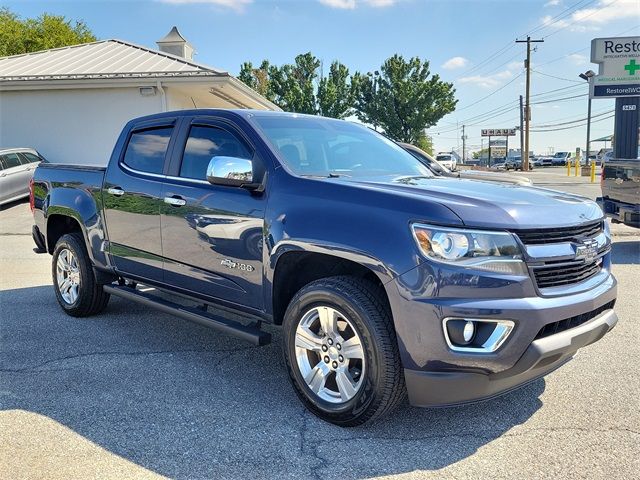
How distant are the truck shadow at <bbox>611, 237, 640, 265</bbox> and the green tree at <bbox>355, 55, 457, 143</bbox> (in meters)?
44.2

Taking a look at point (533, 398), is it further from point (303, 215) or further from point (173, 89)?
point (173, 89)

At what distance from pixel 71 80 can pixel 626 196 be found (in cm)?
1366

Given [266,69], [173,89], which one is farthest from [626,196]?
[266,69]

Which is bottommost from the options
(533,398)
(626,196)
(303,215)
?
(533,398)

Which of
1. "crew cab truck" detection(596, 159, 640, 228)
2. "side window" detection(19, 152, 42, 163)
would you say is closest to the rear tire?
"crew cab truck" detection(596, 159, 640, 228)

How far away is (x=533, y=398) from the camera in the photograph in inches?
145

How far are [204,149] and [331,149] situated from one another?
0.97m

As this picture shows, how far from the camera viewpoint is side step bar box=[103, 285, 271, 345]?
3679mm

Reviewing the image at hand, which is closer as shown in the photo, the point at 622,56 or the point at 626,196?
the point at 626,196

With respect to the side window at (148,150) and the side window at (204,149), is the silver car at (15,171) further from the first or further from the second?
the side window at (204,149)

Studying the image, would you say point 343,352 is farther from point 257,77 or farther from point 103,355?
point 257,77

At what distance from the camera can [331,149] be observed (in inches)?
170

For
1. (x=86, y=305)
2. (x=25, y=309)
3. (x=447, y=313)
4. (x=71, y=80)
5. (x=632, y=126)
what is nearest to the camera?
(x=447, y=313)

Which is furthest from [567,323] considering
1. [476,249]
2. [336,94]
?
[336,94]
